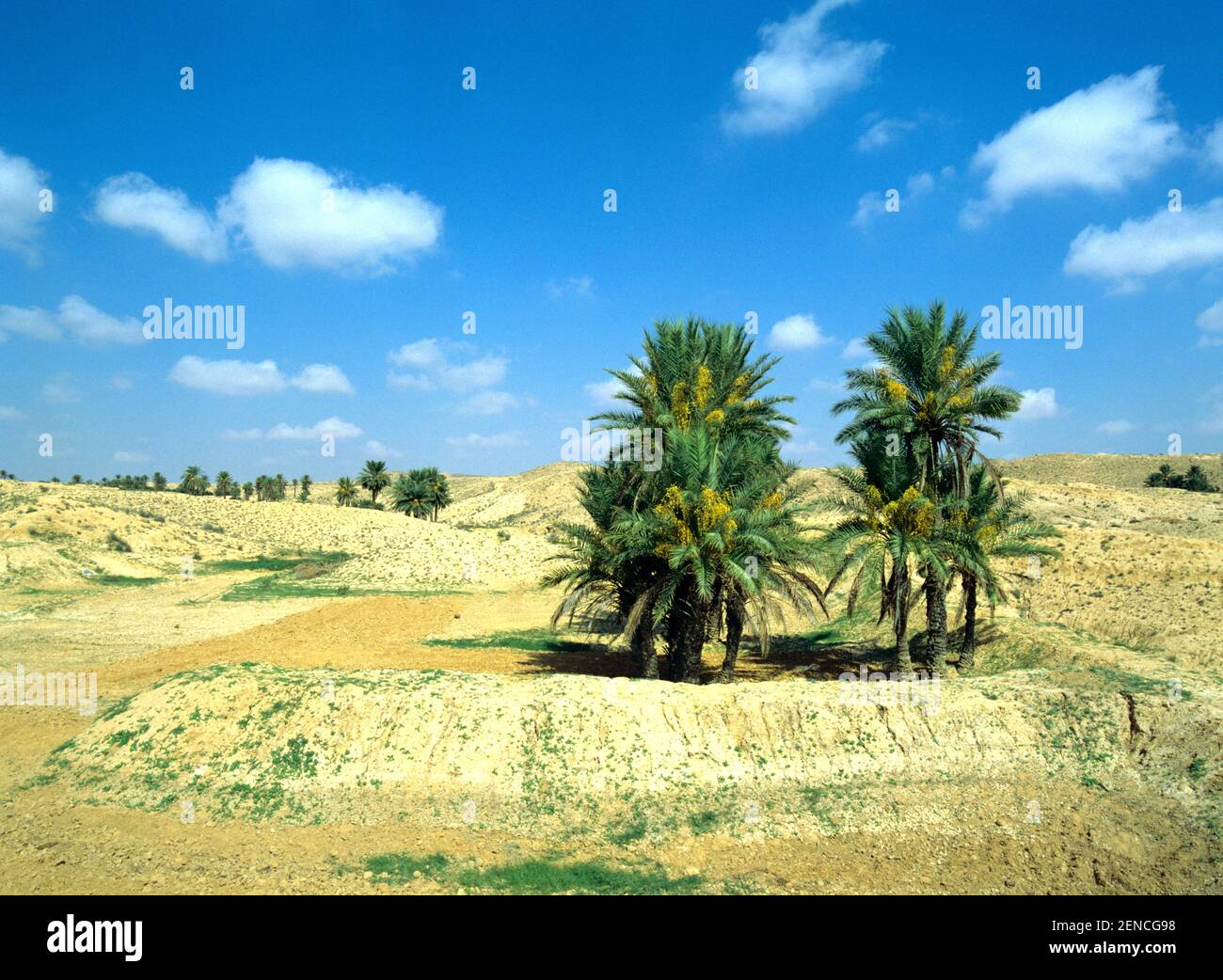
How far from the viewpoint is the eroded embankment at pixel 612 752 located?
12.1 m

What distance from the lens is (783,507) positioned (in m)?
17.5

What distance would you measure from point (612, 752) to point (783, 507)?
7634 millimetres

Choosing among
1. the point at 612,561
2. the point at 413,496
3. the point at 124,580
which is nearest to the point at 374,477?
the point at 413,496

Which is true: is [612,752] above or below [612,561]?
below

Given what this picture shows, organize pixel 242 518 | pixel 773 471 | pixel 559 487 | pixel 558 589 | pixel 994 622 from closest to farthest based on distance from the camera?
1. pixel 773 471
2. pixel 994 622
3. pixel 558 589
4. pixel 242 518
5. pixel 559 487

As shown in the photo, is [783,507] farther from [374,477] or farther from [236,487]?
[236,487]

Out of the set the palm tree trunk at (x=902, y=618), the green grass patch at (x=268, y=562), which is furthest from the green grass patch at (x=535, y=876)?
the green grass patch at (x=268, y=562)

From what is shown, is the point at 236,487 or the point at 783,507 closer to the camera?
the point at 783,507

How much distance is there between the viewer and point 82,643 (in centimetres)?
2630

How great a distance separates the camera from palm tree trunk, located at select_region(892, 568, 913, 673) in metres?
17.7
